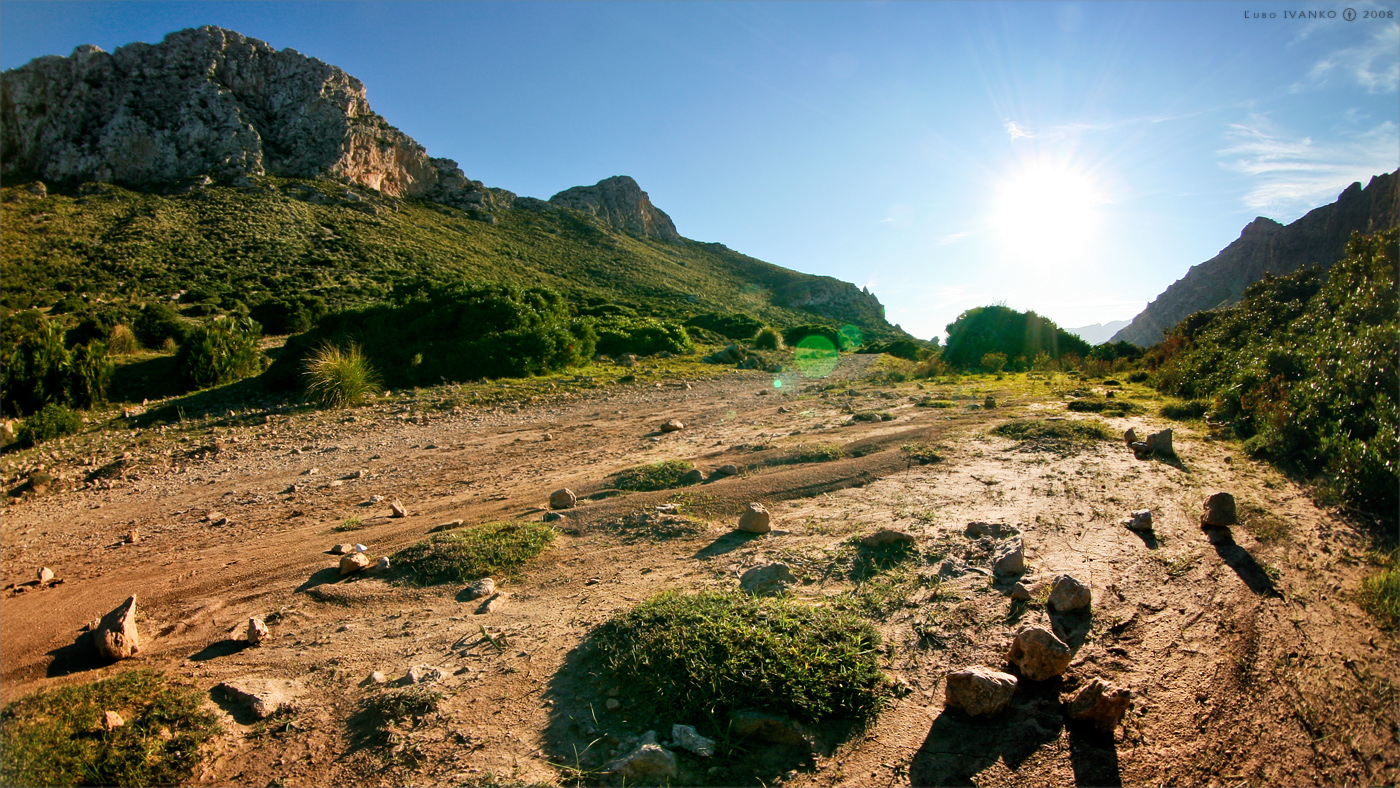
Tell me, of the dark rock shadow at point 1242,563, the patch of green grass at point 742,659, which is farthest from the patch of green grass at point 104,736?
the dark rock shadow at point 1242,563

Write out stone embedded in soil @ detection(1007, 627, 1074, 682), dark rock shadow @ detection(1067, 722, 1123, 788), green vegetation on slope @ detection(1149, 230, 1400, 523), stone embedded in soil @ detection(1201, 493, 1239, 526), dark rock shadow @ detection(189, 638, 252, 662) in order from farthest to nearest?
1. green vegetation on slope @ detection(1149, 230, 1400, 523)
2. stone embedded in soil @ detection(1201, 493, 1239, 526)
3. dark rock shadow @ detection(189, 638, 252, 662)
4. stone embedded in soil @ detection(1007, 627, 1074, 682)
5. dark rock shadow @ detection(1067, 722, 1123, 788)

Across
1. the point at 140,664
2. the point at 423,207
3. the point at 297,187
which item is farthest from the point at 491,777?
the point at 423,207

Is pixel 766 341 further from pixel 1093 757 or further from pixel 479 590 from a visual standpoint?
pixel 1093 757

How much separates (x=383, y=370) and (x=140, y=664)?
9.79 m

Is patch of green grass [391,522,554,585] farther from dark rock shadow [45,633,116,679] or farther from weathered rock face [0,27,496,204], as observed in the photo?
weathered rock face [0,27,496,204]

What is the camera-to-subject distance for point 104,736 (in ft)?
6.87

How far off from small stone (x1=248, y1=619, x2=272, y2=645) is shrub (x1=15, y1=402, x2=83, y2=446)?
795 cm

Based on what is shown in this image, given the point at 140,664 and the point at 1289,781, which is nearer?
the point at 1289,781

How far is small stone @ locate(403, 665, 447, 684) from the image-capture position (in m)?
2.46

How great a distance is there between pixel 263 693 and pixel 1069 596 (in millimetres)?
3868

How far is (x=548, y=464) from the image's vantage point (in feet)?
20.7

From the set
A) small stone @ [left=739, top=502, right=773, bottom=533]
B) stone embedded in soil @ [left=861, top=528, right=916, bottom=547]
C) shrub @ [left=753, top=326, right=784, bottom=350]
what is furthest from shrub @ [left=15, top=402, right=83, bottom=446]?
shrub @ [left=753, top=326, right=784, bottom=350]

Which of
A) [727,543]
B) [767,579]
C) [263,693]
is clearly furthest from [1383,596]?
[263,693]

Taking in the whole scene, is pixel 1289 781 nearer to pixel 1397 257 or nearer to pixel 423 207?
pixel 1397 257
